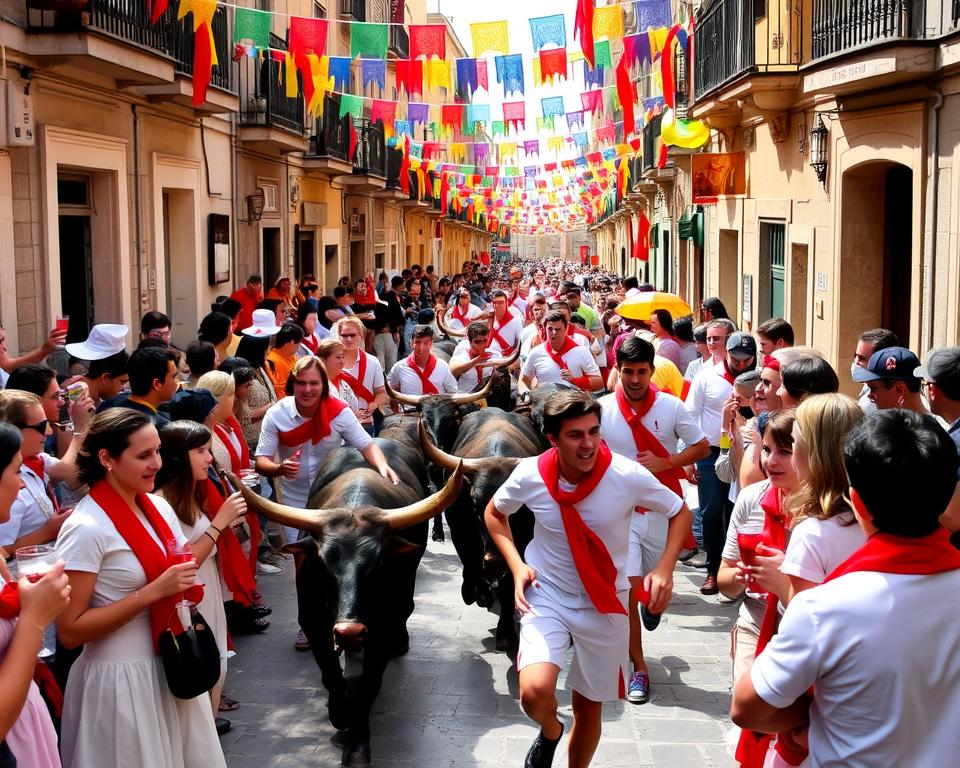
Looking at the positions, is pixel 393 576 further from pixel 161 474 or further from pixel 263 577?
pixel 263 577

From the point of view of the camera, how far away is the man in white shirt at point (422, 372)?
9.43 meters

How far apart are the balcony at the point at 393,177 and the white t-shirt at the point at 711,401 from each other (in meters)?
22.5

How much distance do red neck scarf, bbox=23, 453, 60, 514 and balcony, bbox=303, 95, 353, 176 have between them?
54.8ft

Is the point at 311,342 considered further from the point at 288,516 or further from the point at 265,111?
the point at 265,111

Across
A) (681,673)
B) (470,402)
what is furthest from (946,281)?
(681,673)

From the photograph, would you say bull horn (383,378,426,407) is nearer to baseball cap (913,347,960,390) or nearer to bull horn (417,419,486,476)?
bull horn (417,419,486,476)

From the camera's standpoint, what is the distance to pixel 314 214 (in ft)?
72.7

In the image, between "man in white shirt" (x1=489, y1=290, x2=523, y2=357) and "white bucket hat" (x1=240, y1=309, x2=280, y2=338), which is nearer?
"white bucket hat" (x1=240, y1=309, x2=280, y2=338)

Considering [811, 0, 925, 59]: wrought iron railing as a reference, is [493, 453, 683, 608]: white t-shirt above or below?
below

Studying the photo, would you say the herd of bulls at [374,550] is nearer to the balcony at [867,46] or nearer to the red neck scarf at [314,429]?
the red neck scarf at [314,429]

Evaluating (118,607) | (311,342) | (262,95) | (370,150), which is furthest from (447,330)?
(370,150)

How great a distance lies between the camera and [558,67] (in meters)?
14.5

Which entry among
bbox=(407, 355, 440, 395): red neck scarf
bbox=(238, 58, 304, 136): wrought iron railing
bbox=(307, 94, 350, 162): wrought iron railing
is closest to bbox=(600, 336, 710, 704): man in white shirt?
bbox=(407, 355, 440, 395): red neck scarf

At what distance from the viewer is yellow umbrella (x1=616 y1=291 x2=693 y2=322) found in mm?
10570
